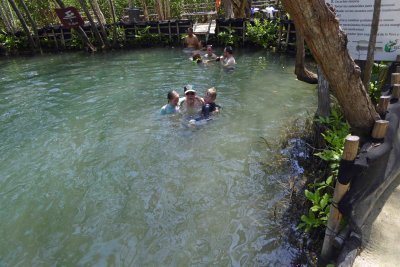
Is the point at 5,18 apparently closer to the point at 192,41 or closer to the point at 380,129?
the point at 192,41

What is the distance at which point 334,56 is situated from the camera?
4.01 m

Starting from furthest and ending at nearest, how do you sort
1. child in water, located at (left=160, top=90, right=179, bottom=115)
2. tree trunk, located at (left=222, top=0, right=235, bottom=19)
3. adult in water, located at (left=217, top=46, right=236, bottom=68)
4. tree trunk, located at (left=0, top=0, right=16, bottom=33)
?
tree trunk, located at (left=0, top=0, right=16, bottom=33), tree trunk, located at (left=222, top=0, right=235, bottom=19), adult in water, located at (left=217, top=46, right=236, bottom=68), child in water, located at (left=160, top=90, right=179, bottom=115)

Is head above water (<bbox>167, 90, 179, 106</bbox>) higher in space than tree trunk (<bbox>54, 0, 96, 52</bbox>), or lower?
lower

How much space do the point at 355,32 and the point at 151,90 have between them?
24.0ft

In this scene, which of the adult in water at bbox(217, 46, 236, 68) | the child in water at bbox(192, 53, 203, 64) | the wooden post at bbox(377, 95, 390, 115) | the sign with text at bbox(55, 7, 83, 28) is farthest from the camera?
the sign with text at bbox(55, 7, 83, 28)

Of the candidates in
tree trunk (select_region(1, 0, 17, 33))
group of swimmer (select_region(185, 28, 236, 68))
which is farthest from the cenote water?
tree trunk (select_region(1, 0, 17, 33))

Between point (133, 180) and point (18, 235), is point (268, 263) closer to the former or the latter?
point (133, 180)

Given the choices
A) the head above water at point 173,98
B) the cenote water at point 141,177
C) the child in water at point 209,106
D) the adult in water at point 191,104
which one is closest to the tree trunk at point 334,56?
the cenote water at point 141,177

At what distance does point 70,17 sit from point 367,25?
54.5 ft

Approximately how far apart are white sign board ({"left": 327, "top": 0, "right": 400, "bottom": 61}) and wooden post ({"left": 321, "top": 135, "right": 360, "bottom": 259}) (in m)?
3.01

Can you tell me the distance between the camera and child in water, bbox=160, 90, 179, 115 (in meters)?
8.77

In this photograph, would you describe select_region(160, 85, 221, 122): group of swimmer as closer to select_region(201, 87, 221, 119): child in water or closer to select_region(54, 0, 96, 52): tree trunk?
select_region(201, 87, 221, 119): child in water

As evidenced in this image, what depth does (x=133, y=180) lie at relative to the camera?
614cm

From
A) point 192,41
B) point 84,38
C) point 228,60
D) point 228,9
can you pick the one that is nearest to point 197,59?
point 228,60
